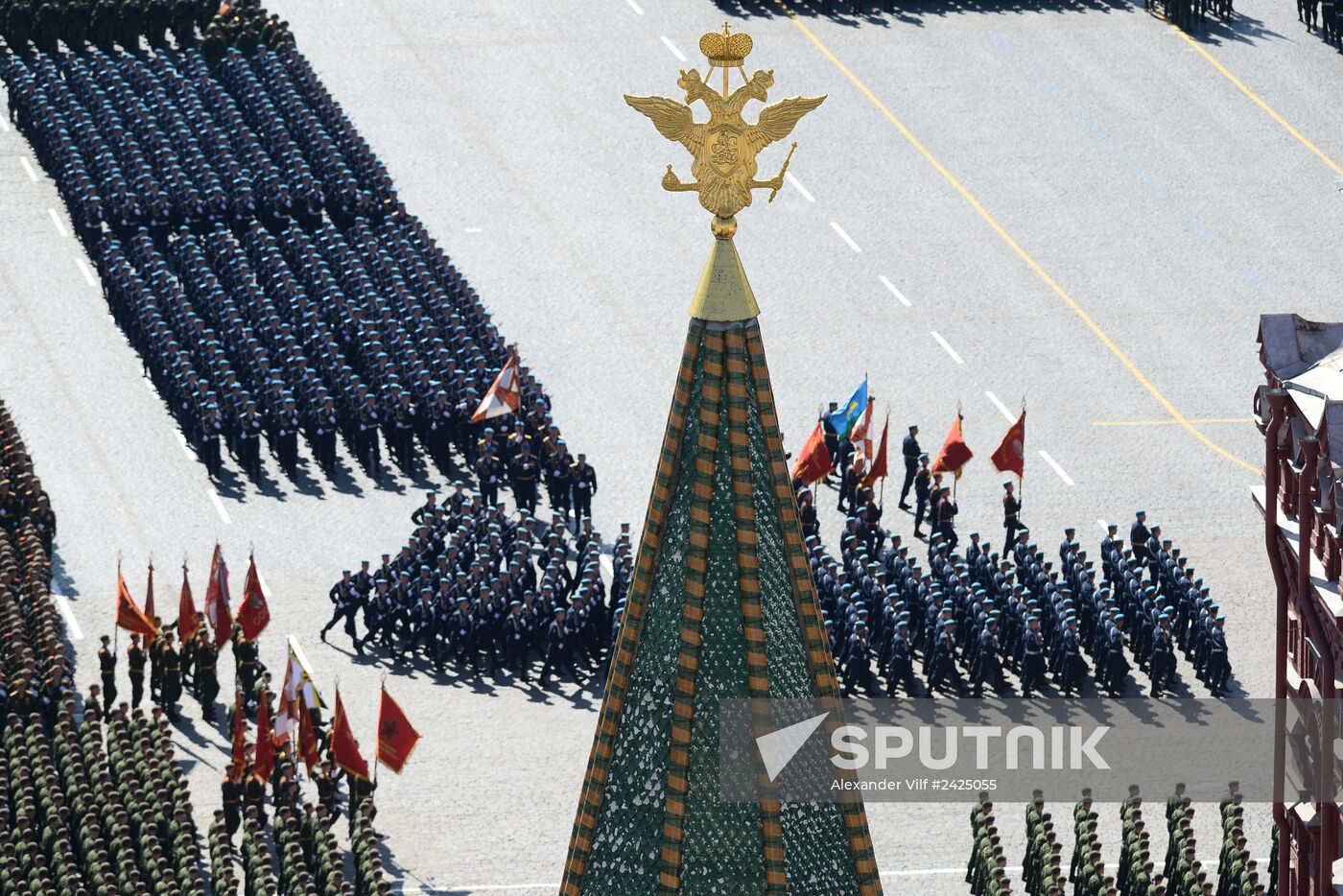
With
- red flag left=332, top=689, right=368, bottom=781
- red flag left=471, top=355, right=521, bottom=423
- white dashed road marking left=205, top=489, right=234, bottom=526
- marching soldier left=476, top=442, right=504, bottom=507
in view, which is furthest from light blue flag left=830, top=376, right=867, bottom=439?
red flag left=332, top=689, right=368, bottom=781

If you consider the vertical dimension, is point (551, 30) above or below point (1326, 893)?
below

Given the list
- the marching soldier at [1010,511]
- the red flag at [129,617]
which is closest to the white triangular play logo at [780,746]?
the red flag at [129,617]

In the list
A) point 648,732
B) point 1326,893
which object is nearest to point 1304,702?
point 1326,893

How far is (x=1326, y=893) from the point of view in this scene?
32688 millimetres

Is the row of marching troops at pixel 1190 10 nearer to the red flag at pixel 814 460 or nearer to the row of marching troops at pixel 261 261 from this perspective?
the row of marching troops at pixel 261 261

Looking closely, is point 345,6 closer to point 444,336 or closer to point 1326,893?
point 444,336

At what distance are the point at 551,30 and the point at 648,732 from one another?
67.1 meters

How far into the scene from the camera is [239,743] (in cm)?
4975

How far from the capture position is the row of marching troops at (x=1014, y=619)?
178 ft

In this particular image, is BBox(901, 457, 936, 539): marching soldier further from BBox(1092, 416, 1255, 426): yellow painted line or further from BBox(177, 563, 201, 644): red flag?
BBox(177, 563, 201, 644): red flag

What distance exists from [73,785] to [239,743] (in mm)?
3098

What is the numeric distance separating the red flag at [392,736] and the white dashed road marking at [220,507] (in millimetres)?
15101

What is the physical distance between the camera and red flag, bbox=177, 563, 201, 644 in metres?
53.6

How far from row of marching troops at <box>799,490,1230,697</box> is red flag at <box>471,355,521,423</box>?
677cm
